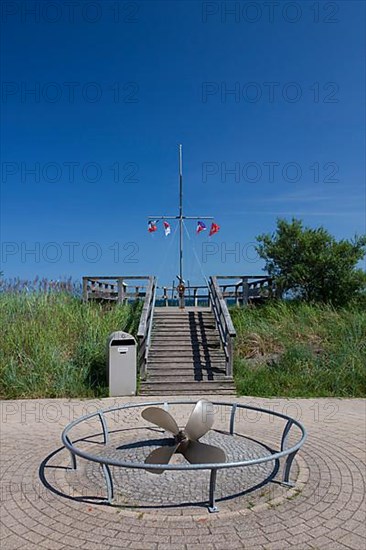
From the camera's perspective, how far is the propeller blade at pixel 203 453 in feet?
14.5

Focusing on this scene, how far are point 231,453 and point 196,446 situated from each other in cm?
108

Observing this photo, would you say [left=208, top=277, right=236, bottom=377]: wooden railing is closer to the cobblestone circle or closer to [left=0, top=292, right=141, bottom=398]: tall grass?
[left=0, top=292, right=141, bottom=398]: tall grass

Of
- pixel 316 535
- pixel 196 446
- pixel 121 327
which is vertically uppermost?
pixel 121 327

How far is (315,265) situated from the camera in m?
15.9

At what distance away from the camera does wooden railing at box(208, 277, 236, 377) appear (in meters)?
10.1

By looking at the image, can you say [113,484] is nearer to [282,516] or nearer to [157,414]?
[157,414]

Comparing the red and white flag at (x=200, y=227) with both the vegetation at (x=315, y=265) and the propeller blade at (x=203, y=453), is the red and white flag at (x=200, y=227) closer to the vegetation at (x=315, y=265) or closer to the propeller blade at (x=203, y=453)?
Answer: the vegetation at (x=315, y=265)

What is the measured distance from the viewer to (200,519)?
3.97 metres

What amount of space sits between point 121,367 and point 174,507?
208 inches

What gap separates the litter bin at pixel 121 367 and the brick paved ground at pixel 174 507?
118 inches

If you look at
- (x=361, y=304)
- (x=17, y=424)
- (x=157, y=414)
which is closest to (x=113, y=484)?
(x=157, y=414)

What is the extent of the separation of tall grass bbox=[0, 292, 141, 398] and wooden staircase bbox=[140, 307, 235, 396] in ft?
3.46

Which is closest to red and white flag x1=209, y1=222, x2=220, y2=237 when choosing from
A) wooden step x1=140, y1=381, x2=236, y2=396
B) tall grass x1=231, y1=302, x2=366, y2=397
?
tall grass x1=231, y1=302, x2=366, y2=397

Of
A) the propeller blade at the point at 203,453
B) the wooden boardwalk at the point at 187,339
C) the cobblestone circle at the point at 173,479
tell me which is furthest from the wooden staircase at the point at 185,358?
the propeller blade at the point at 203,453
